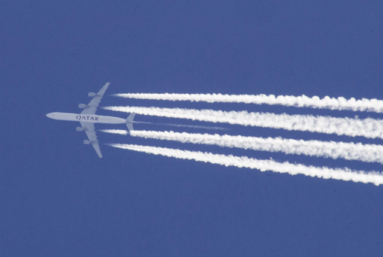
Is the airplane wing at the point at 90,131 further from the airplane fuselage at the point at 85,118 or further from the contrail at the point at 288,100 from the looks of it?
the contrail at the point at 288,100

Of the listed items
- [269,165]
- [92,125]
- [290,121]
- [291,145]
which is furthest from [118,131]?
[291,145]

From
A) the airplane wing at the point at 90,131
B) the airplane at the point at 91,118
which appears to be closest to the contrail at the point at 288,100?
the airplane at the point at 91,118

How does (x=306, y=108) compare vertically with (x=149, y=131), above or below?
above

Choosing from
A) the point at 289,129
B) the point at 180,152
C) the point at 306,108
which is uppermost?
the point at 306,108

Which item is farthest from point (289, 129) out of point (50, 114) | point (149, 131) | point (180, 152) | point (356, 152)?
point (50, 114)

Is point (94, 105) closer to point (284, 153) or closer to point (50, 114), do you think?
point (50, 114)

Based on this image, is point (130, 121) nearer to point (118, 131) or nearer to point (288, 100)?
point (118, 131)

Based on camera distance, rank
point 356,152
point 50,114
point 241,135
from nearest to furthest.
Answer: point 356,152
point 241,135
point 50,114
